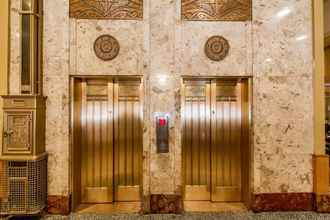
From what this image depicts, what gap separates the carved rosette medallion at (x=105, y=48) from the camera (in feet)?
15.1

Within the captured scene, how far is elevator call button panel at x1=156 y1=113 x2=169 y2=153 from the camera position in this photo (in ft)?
15.0

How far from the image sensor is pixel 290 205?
460cm

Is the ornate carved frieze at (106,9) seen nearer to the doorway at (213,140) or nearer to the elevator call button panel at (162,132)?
the doorway at (213,140)

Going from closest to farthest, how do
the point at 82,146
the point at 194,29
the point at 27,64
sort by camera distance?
the point at 27,64 < the point at 194,29 < the point at 82,146

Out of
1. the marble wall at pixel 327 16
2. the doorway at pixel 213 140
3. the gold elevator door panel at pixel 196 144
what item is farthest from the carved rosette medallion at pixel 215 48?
the marble wall at pixel 327 16

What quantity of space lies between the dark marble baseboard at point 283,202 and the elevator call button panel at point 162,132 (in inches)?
68.9

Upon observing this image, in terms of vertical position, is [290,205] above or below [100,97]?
below

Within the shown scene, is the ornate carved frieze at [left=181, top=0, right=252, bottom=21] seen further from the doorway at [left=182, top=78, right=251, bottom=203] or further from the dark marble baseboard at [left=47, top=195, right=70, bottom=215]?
the dark marble baseboard at [left=47, top=195, right=70, bottom=215]

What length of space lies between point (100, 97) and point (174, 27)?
1855mm

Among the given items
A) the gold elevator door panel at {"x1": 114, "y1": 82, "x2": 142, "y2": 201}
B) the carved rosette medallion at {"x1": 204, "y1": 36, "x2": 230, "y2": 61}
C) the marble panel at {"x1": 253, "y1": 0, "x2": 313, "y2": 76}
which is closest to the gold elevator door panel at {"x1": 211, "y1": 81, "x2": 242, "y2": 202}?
the carved rosette medallion at {"x1": 204, "y1": 36, "x2": 230, "y2": 61}

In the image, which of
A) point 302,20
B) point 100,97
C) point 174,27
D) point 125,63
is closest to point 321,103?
point 302,20

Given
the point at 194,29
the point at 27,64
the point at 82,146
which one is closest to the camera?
the point at 27,64

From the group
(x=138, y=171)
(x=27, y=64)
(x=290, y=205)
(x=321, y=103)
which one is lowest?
(x=290, y=205)

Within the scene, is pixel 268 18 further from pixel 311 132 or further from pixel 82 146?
pixel 82 146
